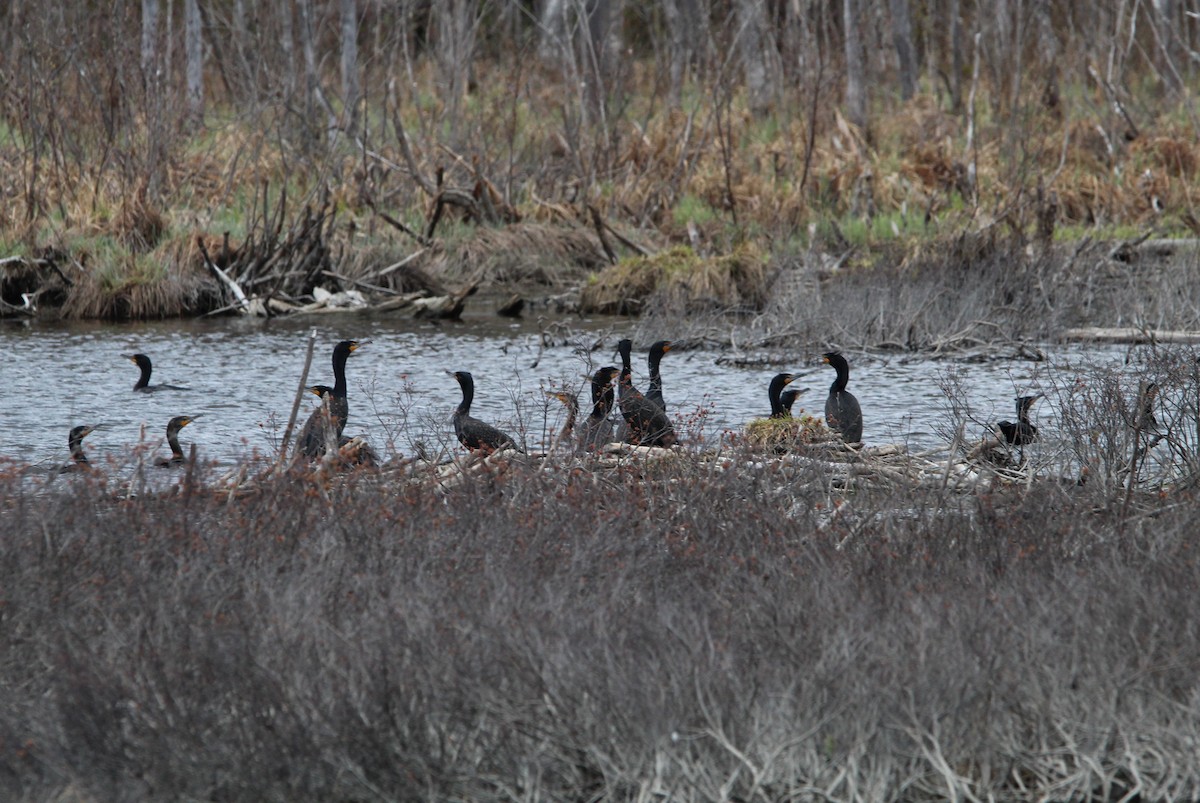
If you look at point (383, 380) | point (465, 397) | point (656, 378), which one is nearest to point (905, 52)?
point (383, 380)

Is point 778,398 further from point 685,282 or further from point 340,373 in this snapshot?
point 685,282

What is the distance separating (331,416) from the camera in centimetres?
712

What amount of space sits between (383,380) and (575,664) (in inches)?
365

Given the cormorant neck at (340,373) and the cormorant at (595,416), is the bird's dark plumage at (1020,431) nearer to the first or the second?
the cormorant at (595,416)

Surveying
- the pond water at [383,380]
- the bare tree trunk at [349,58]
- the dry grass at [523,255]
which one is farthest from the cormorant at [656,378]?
the bare tree trunk at [349,58]

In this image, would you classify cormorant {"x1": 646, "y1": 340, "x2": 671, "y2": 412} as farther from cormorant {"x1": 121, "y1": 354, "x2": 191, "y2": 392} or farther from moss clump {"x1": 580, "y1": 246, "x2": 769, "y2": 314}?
moss clump {"x1": 580, "y1": 246, "x2": 769, "y2": 314}

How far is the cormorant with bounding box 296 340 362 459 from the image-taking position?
295 inches

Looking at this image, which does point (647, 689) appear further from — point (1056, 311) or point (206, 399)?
point (1056, 311)

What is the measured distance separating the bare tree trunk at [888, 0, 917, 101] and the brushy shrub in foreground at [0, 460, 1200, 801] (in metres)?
22.4

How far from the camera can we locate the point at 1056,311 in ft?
47.8

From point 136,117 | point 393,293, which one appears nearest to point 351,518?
point 393,293

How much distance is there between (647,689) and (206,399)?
878 cm

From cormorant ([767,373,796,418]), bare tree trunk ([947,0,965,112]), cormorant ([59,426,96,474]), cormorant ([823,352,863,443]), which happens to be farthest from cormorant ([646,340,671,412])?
bare tree trunk ([947,0,965,112])

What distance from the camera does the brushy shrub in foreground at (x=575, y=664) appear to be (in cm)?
391
